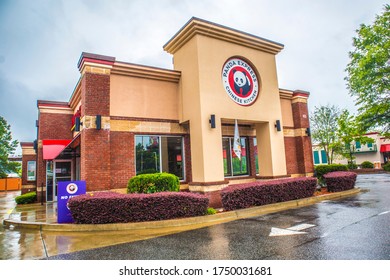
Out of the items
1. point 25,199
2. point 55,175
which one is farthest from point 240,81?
point 25,199

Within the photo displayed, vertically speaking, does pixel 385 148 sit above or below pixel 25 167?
above

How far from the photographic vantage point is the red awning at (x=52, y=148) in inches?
526

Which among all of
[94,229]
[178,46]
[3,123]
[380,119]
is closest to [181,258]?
[94,229]

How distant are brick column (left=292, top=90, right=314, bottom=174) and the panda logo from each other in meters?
A: 4.69

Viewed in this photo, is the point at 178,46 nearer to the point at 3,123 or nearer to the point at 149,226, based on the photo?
the point at 149,226

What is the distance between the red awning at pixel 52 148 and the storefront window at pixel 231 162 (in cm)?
816

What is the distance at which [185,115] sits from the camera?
11.6 metres

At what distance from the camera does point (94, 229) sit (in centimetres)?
698

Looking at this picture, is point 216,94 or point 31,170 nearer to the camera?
point 216,94

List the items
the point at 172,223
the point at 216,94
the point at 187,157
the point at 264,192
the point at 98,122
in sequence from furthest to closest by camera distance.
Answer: the point at 187,157
the point at 216,94
the point at 98,122
the point at 264,192
the point at 172,223

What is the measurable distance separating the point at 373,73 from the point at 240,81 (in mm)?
10341

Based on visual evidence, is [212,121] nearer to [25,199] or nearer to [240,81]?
[240,81]

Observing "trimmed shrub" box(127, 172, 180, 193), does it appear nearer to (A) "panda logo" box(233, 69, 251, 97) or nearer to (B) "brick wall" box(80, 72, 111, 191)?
(B) "brick wall" box(80, 72, 111, 191)
